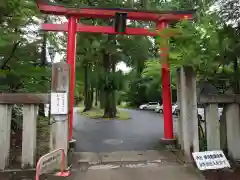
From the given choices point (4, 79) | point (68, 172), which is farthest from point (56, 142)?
point (4, 79)

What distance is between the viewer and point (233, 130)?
6371 millimetres

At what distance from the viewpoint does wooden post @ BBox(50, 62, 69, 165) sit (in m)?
5.78

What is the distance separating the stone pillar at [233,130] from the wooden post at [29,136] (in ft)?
16.5

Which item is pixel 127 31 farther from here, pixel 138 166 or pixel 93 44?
pixel 93 44

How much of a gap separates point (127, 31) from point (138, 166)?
442 cm

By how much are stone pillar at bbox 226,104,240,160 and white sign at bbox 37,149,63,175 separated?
4.35 meters

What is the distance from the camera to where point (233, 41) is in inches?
233

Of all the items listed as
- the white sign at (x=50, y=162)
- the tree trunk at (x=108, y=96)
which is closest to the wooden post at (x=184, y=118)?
the white sign at (x=50, y=162)

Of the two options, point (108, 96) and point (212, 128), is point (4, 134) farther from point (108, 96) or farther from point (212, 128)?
point (108, 96)

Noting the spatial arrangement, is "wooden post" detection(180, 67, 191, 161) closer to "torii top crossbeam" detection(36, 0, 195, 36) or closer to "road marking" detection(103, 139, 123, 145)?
"torii top crossbeam" detection(36, 0, 195, 36)

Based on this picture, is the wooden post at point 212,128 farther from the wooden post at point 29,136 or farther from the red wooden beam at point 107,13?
the wooden post at point 29,136

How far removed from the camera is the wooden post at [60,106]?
5.78m

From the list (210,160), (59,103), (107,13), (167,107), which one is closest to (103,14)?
(107,13)

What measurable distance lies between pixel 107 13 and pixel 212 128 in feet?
15.6
